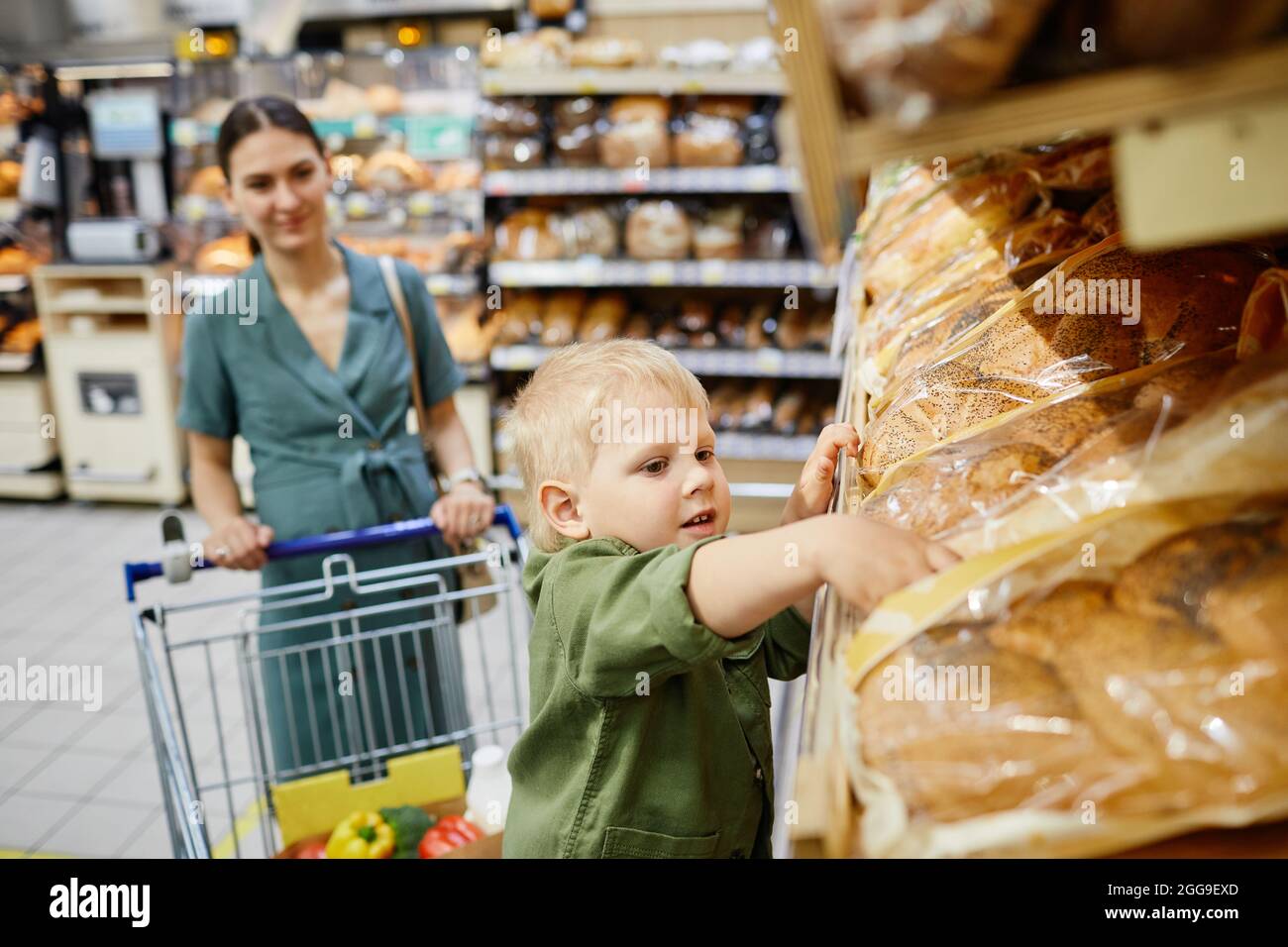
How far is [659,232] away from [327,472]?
266 cm

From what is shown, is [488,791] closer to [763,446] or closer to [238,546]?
[238,546]

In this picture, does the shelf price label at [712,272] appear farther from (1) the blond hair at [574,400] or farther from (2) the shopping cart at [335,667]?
(1) the blond hair at [574,400]

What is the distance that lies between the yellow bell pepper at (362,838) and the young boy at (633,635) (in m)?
0.69

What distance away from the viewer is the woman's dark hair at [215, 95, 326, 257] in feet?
6.36

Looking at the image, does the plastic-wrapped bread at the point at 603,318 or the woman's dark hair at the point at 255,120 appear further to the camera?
the plastic-wrapped bread at the point at 603,318

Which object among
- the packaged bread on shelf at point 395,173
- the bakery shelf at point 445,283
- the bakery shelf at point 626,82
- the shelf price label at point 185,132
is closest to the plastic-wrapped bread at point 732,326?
the bakery shelf at point 626,82

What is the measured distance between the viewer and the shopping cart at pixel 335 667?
5.35ft

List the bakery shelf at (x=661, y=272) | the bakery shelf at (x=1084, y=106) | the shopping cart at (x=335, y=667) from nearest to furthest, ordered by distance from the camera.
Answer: the bakery shelf at (x=1084, y=106), the shopping cart at (x=335, y=667), the bakery shelf at (x=661, y=272)

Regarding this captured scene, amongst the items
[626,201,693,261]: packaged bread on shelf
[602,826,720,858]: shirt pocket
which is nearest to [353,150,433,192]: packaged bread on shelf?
[626,201,693,261]: packaged bread on shelf

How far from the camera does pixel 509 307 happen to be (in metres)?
4.69

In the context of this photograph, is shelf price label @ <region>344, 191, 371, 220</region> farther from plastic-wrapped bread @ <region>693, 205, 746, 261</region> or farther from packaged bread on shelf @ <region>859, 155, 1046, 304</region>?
packaged bread on shelf @ <region>859, 155, 1046, 304</region>

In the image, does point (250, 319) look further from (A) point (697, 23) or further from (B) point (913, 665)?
(A) point (697, 23)

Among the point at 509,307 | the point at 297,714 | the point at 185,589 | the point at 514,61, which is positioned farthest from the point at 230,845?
the point at 514,61

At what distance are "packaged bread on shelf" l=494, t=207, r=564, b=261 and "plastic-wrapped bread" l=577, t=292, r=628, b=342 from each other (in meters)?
0.31
